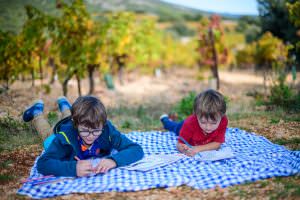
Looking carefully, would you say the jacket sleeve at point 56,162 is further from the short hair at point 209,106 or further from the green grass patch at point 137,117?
the green grass patch at point 137,117

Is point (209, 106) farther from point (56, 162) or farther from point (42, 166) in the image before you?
point (42, 166)

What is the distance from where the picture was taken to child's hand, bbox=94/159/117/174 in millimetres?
3875

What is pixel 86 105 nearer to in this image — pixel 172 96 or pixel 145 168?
pixel 145 168

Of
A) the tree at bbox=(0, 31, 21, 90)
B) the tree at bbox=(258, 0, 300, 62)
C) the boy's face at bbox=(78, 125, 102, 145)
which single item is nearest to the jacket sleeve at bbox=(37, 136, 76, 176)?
the boy's face at bbox=(78, 125, 102, 145)

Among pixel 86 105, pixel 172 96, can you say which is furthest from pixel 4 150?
pixel 172 96

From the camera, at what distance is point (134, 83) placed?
16.3 m

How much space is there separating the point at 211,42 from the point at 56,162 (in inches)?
429

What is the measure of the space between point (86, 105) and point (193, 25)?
38475mm

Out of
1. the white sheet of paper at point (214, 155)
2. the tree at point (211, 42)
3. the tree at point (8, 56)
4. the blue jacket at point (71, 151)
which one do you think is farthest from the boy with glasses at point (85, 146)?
the tree at point (211, 42)

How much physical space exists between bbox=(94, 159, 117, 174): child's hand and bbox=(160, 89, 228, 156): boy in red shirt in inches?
39.6

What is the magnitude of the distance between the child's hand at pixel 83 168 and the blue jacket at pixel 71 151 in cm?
4

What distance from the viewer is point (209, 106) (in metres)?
4.18

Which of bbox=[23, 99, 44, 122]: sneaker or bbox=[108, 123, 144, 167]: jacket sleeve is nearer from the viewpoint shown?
bbox=[108, 123, 144, 167]: jacket sleeve

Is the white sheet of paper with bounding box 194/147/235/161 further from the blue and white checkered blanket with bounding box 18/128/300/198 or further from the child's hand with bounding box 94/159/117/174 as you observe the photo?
the child's hand with bounding box 94/159/117/174
